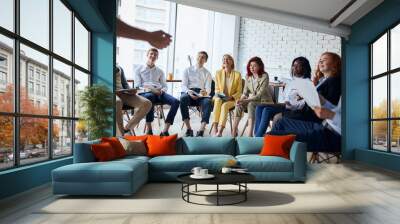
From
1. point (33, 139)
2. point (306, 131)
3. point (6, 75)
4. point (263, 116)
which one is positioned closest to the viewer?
point (6, 75)

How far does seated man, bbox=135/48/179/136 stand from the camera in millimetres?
8641

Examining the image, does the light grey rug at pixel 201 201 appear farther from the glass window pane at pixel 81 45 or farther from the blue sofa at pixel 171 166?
the glass window pane at pixel 81 45

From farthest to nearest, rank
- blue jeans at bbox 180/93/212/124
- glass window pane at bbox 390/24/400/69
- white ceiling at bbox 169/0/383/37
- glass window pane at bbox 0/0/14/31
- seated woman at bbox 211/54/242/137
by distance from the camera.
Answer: seated woman at bbox 211/54/242/137, blue jeans at bbox 180/93/212/124, white ceiling at bbox 169/0/383/37, glass window pane at bbox 390/24/400/69, glass window pane at bbox 0/0/14/31

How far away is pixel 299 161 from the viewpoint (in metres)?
5.99

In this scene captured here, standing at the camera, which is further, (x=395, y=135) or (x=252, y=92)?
(x=252, y=92)

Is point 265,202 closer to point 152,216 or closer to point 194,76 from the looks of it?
point 152,216

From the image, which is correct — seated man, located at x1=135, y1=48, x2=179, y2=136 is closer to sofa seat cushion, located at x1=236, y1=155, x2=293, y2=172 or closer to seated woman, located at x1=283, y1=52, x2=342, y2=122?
seated woman, located at x1=283, y1=52, x2=342, y2=122

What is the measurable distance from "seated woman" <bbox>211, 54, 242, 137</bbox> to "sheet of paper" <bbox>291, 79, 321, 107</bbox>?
1402 millimetres

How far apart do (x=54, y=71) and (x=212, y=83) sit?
3.73 meters

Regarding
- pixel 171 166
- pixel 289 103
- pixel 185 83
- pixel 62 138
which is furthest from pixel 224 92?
pixel 62 138

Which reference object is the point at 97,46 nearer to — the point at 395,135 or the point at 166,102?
the point at 166,102

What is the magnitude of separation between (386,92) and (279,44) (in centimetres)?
261

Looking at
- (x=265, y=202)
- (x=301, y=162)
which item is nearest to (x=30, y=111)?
(x=265, y=202)

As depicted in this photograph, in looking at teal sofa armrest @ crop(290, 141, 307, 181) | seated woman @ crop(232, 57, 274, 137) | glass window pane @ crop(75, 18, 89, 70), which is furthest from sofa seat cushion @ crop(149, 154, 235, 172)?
seated woman @ crop(232, 57, 274, 137)
